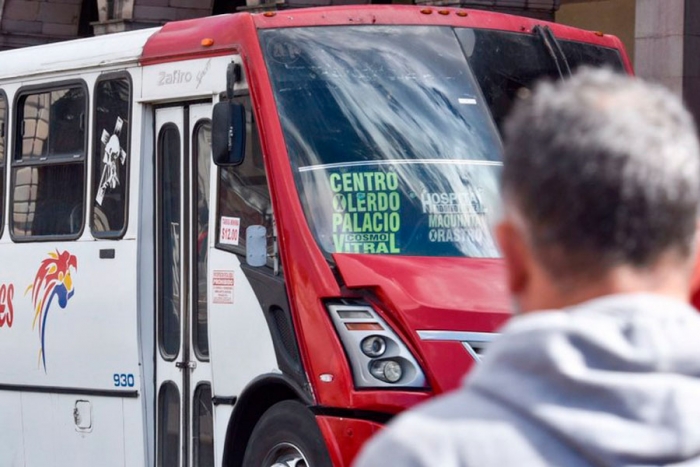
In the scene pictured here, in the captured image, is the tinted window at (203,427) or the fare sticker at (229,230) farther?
the tinted window at (203,427)

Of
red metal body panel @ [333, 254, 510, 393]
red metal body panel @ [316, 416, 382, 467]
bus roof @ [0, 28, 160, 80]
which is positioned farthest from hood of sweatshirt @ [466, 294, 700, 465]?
bus roof @ [0, 28, 160, 80]

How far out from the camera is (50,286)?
9305 millimetres

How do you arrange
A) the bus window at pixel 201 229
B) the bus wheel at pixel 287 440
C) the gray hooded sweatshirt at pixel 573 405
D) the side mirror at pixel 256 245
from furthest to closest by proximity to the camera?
the bus window at pixel 201 229
the side mirror at pixel 256 245
the bus wheel at pixel 287 440
the gray hooded sweatshirt at pixel 573 405

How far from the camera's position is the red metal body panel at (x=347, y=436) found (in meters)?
6.86

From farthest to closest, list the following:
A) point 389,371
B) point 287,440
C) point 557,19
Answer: point 557,19
point 287,440
point 389,371

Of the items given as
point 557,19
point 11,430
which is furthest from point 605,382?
point 557,19

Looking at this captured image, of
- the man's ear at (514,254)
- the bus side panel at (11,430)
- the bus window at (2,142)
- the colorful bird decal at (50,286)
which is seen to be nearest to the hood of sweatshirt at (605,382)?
the man's ear at (514,254)

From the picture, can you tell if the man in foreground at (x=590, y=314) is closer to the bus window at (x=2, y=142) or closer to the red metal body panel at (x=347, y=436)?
the red metal body panel at (x=347, y=436)

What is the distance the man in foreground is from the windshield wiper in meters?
6.48

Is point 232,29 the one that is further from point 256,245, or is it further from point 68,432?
point 68,432

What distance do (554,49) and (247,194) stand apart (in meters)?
1.86

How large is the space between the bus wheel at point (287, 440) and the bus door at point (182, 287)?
572mm

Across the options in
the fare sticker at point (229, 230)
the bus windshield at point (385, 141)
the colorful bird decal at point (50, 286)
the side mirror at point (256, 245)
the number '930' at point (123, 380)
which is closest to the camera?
the bus windshield at point (385, 141)

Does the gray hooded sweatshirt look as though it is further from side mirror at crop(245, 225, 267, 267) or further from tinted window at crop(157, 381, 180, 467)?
tinted window at crop(157, 381, 180, 467)
